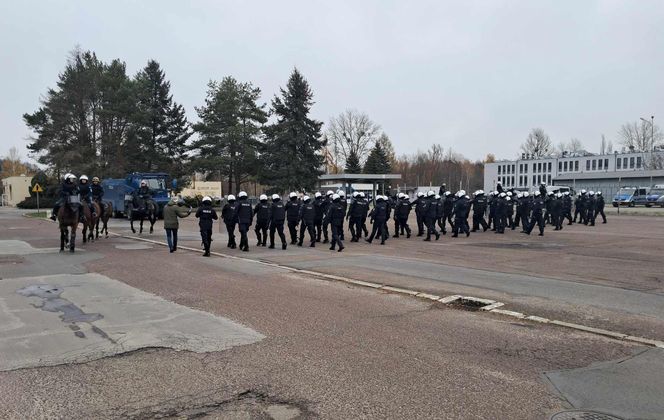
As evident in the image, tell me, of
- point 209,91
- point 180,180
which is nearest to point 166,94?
point 209,91

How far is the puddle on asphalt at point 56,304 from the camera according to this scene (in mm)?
7426

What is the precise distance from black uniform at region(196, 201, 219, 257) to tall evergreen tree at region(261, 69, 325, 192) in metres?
37.8

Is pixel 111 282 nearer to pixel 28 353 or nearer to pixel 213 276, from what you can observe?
pixel 213 276

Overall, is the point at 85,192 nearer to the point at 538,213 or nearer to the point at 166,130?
the point at 538,213

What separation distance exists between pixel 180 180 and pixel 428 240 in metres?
37.9

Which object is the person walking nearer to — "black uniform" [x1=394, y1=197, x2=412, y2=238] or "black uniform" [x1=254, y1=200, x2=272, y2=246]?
"black uniform" [x1=254, y1=200, x2=272, y2=246]

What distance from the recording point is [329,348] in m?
6.04

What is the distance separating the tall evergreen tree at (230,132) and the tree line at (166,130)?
0.10 meters

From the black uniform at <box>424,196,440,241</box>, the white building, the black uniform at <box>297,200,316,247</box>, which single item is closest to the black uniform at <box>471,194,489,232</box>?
the black uniform at <box>424,196,440,241</box>

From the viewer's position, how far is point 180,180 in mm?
52875

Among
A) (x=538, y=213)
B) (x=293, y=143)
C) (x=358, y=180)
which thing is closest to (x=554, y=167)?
(x=358, y=180)

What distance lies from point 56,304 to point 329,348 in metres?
4.99

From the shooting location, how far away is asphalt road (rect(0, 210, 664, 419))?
448 cm

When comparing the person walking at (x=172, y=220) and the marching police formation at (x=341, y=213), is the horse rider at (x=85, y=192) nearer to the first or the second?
the marching police formation at (x=341, y=213)
